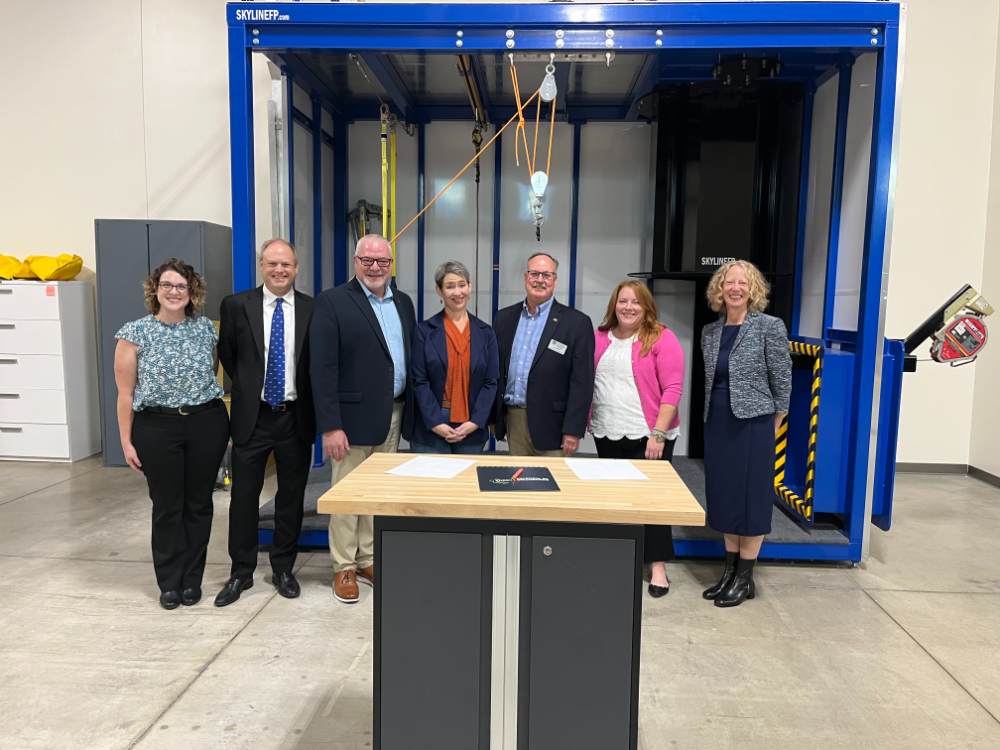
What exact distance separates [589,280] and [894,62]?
3.04 meters

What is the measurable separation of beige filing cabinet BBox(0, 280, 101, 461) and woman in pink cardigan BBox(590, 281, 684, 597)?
4.71 meters

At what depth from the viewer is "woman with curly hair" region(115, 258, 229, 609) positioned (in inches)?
116

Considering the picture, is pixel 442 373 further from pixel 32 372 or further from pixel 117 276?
pixel 32 372

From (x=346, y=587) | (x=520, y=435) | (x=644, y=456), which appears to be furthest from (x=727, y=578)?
(x=346, y=587)

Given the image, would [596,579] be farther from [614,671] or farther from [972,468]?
[972,468]

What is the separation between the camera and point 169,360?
2.96 m

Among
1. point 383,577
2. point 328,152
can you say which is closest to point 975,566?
point 383,577

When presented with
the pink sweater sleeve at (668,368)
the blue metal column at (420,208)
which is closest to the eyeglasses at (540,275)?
the pink sweater sleeve at (668,368)

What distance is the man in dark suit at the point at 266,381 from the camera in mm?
3086

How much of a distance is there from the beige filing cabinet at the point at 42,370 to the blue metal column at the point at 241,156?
119 inches

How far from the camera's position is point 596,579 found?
1.78 metres

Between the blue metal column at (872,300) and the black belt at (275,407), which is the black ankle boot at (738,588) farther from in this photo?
the black belt at (275,407)

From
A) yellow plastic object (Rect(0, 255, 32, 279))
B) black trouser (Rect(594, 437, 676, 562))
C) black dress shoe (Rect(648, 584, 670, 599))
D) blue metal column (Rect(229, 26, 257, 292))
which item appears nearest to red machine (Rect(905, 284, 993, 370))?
black trouser (Rect(594, 437, 676, 562))

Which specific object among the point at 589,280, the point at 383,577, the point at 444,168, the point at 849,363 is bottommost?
the point at 383,577
